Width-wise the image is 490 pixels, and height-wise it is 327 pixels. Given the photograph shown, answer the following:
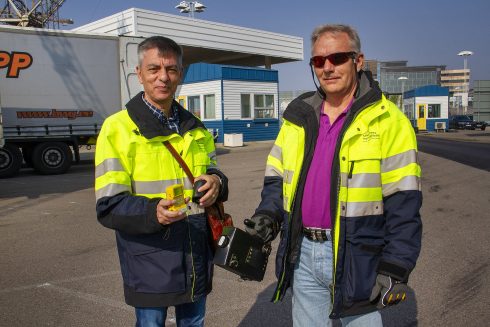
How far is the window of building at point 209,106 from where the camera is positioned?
24859 mm

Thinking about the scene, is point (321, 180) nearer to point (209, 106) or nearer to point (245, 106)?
point (209, 106)

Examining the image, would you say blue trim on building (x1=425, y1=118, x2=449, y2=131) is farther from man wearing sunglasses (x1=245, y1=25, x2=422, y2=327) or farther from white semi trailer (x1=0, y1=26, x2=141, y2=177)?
man wearing sunglasses (x1=245, y1=25, x2=422, y2=327)

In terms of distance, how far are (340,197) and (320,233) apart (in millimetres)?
253

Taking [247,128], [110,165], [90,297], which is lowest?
[90,297]

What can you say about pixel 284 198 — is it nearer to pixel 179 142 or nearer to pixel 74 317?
pixel 179 142

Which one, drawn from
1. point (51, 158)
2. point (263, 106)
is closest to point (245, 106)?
point (263, 106)

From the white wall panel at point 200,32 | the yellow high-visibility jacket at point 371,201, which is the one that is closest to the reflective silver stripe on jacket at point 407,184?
the yellow high-visibility jacket at point 371,201

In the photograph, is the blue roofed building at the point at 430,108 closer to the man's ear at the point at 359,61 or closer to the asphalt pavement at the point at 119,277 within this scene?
the asphalt pavement at the point at 119,277

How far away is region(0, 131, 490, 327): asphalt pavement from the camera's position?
3.78 metres

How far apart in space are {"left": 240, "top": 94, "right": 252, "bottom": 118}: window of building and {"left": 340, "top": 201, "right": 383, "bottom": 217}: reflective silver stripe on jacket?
23.4m

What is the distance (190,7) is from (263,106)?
29.3ft

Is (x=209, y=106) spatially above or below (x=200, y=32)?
below

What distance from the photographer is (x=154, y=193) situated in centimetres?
225

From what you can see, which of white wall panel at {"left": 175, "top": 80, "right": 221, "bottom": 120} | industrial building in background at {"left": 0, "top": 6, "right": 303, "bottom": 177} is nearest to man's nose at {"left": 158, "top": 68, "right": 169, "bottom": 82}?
industrial building in background at {"left": 0, "top": 6, "right": 303, "bottom": 177}
